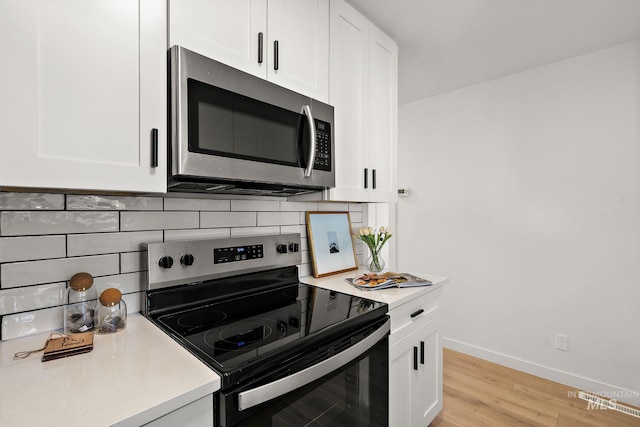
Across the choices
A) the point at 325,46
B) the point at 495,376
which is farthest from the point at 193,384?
the point at 495,376

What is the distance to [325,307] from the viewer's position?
1.28 meters

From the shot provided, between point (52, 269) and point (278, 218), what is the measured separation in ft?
3.14

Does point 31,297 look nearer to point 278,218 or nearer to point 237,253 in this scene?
point 237,253

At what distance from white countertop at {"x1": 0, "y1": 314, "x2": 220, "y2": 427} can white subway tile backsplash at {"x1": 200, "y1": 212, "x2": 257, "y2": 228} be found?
578mm

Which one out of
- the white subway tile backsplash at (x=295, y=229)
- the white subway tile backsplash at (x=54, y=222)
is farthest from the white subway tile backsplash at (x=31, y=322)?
the white subway tile backsplash at (x=295, y=229)

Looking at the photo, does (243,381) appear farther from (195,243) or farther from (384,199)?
(384,199)

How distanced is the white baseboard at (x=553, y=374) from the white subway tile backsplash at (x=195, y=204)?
2.57 m

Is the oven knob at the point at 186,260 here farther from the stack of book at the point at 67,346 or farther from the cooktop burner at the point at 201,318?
the stack of book at the point at 67,346

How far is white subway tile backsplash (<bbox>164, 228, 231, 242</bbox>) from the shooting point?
1.29m

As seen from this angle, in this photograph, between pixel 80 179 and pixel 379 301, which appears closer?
pixel 80 179

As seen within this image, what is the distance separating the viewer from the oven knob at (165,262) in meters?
1.17

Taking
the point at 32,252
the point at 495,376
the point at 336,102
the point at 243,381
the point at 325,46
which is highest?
the point at 325,46

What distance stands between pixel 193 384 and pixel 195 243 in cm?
67

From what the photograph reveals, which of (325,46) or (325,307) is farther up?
(325,46)
